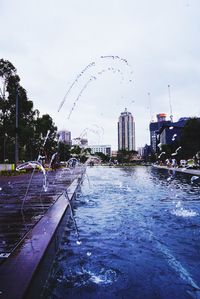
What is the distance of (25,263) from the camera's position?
11.7ft

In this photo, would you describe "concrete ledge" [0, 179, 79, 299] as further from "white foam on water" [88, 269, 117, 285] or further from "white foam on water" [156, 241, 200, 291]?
"white foam on water" [156, 241, 200, 291]

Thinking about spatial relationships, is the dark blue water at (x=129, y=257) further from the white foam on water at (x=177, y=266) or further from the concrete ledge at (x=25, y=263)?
the concrete ledge at (x=25, y=263)

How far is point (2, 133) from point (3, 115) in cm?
240

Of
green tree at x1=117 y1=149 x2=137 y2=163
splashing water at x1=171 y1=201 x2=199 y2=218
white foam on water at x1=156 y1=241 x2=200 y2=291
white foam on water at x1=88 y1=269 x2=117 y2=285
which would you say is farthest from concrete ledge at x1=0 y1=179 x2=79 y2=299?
green tree at x1=117 y1=149 x2=137 y2=163

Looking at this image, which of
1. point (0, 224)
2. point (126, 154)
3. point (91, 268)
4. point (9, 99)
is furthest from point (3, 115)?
point (126, 154)

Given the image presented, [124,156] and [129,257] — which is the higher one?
[124,156]

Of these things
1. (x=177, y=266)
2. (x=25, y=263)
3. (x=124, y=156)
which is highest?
(x=124, y=156)

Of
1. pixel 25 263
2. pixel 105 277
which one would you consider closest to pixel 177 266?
pixel 105 277

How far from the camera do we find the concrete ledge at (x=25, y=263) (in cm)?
287

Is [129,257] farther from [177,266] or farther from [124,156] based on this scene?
[124,156]

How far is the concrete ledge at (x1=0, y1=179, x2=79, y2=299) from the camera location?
2.87 meters

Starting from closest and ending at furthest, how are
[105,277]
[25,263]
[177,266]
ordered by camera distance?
[25,263] → [105,277] → [177,266]

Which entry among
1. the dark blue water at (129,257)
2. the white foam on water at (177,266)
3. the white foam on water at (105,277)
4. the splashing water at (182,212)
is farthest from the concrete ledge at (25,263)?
the splashing water at (182,212)

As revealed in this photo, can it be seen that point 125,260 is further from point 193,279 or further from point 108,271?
point 193,279
